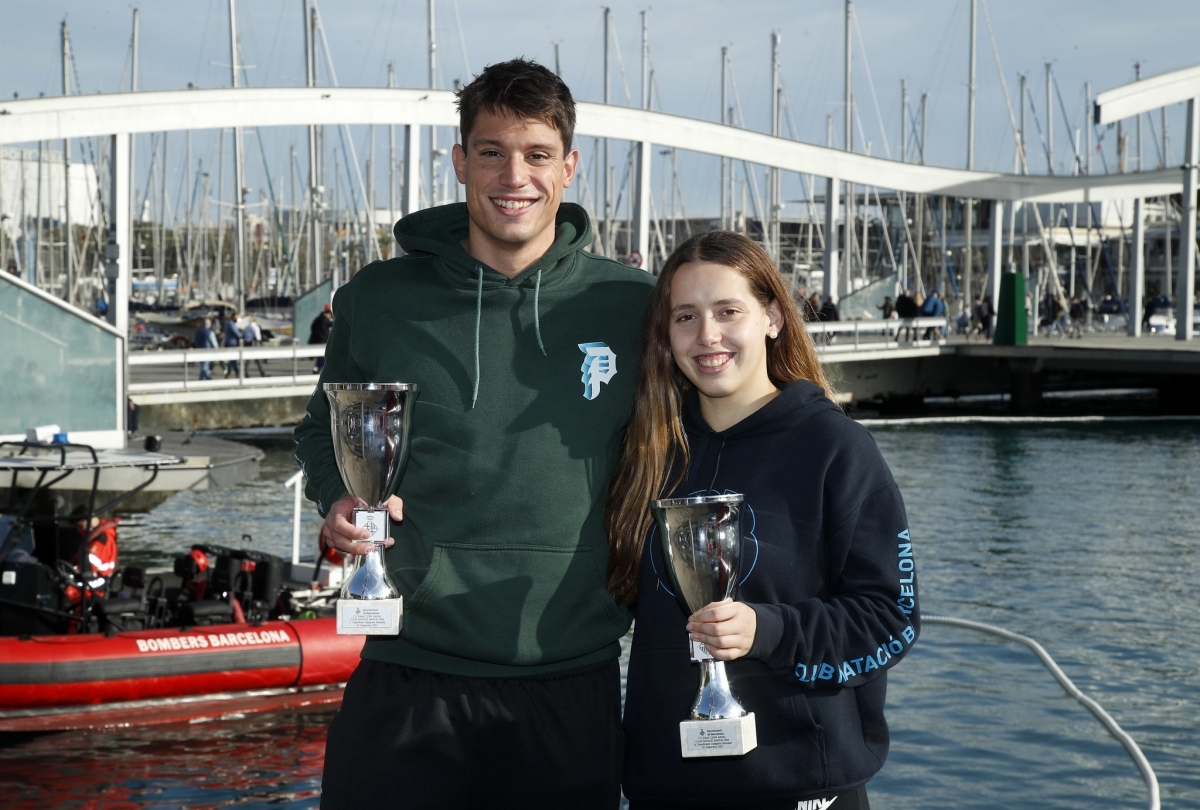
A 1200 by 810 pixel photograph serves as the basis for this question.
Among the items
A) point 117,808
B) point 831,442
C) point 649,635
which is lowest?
point 117,808

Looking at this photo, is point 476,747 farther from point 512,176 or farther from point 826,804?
point 512,176

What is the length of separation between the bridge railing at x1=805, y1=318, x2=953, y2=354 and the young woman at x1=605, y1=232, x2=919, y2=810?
27826 mm

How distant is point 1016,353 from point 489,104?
30.5m

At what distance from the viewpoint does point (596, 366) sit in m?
2.88

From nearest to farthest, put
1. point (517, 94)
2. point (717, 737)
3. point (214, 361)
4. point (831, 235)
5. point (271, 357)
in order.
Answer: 1. point (717, 737)
2. point (517, 94)
3. point (271, 357)
4. point (214, 361)
5. point (831, 235)

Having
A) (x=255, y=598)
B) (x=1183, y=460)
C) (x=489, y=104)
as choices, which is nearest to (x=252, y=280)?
(x=1183, y=460)

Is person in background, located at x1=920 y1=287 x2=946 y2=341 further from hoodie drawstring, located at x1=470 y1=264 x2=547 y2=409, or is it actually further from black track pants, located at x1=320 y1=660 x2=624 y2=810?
black track pants, located at x1=320 y1=660 x2=624 y2=810

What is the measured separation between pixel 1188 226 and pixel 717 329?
33.9 meters

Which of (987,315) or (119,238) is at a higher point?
(119,238)

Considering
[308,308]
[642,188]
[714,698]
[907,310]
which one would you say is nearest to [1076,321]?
[907,310]

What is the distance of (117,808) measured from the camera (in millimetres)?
8117

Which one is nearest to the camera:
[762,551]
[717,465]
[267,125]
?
[762,551]

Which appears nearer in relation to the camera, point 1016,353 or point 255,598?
point 255,598

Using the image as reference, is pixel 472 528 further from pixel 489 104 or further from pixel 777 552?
pixel 489 104
